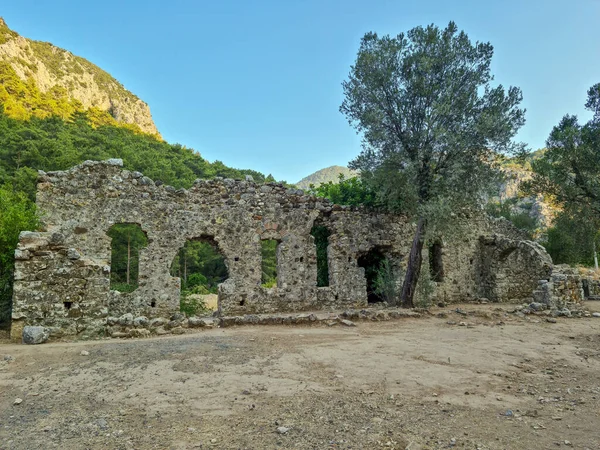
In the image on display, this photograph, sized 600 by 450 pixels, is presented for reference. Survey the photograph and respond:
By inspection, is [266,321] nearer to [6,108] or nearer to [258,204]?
[258,204]

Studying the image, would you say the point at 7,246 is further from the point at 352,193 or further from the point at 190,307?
the point at 352,193

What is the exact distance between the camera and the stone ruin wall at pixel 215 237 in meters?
10.8

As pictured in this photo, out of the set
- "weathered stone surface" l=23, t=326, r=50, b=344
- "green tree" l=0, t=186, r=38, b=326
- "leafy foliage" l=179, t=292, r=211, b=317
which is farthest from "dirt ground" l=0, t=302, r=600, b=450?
"leafy foliage" l=179, t=292, r=211, b=317

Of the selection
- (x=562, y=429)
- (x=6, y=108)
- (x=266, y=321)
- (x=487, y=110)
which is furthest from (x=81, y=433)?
(x=6, y=108)

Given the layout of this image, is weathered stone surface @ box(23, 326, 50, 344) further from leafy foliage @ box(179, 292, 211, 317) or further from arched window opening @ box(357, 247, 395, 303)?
arched window opening @ box(357, 247, 395, 303)

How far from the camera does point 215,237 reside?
12758mm

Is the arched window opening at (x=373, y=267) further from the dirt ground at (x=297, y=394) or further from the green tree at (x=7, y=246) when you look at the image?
the green tree at (x=7, y=246)

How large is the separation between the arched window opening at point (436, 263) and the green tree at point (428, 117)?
3.80 metres

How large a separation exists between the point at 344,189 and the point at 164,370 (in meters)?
13.0

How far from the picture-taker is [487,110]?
1317cm

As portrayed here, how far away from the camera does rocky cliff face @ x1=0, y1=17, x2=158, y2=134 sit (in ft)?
195

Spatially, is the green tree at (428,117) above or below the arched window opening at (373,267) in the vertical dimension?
above

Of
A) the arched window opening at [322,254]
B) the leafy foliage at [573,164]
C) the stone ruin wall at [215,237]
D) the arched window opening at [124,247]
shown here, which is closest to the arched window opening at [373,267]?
the stone ruin wall at [215,237]

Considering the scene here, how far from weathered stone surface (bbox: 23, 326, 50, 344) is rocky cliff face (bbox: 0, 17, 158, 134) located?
64.2m
